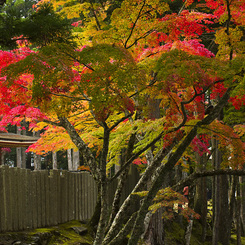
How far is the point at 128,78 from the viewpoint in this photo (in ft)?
17.6

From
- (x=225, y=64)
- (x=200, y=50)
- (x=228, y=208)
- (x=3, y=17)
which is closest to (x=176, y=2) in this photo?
(x=200, y=50)

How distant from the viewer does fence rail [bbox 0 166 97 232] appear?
24.5ft

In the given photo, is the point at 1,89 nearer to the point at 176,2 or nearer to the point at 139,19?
the point at 139,19

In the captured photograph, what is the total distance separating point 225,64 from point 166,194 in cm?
345

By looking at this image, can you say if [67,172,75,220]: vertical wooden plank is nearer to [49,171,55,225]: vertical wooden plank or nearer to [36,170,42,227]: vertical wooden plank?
[49,171,55,225]: vertical wooden plank

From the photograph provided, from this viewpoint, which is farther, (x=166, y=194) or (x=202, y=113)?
(x=166, y=194)

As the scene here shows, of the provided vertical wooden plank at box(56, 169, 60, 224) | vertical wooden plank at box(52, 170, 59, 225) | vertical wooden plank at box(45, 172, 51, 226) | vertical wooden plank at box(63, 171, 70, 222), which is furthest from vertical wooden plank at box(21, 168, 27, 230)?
vertical wooden plank at box(63, 171, 70, 222)

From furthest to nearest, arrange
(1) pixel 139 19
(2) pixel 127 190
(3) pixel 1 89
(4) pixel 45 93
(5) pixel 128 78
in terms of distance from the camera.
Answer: (2) pixel 127 190
(3) pixel 1 89
(1) pixel 139 19
(4) pixel 45 93
(5) pixel 128 78

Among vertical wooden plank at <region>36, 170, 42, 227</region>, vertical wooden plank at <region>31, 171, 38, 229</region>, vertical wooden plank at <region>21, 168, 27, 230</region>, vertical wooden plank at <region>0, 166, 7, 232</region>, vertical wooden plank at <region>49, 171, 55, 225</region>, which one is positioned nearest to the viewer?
vertical wooden plank at <region>0, 166, 7, 232</region>

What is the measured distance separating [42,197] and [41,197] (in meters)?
0.03

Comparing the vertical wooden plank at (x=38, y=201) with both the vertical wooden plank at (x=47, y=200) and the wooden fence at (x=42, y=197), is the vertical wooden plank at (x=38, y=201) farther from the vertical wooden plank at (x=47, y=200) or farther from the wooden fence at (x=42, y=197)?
the vertical wooden plank at (x=47, y=200)

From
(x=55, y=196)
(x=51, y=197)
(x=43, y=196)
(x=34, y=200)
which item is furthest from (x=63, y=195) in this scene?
(x=34, y=200)

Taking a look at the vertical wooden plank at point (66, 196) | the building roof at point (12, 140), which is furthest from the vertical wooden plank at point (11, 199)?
the building roof at point (12, 140)

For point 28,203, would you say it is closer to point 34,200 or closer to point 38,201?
point 34,200
